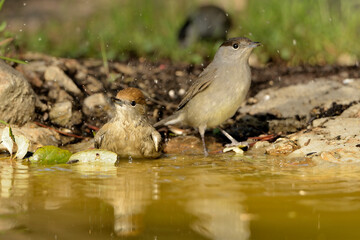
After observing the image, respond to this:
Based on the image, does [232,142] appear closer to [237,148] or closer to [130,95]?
[237,148]

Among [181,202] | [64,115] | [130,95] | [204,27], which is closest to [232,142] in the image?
[130,95]

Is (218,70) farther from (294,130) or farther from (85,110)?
(85,110)

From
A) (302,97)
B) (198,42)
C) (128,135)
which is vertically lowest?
(128,135)

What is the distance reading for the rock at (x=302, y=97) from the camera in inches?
286

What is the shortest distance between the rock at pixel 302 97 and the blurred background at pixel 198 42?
166cm

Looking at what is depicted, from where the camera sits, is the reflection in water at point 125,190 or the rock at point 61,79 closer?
the reflection in water at point 125,190

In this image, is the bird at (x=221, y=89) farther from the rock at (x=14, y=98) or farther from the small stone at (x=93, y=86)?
the rock at (x=14, y=98)

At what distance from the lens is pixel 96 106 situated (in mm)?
7285

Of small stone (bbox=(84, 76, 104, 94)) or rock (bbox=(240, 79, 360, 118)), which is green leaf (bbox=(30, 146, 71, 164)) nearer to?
small stone (bbox=(84, 76, 104, 94))

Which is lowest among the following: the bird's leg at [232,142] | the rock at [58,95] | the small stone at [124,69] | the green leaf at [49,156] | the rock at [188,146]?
the rock at [188,146]

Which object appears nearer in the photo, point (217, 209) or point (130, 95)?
point (217, 209)

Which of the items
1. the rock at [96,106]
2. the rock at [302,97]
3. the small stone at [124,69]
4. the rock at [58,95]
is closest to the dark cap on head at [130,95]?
the rock at [96,106]

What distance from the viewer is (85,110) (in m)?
7.20

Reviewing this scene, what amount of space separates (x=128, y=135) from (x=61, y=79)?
2.46 meters
